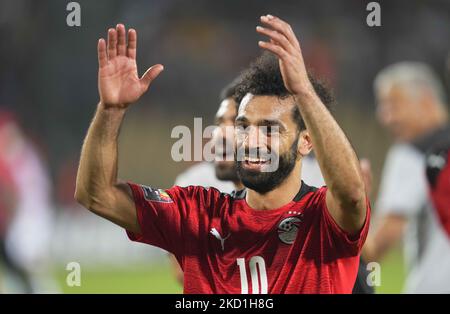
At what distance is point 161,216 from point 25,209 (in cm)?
428

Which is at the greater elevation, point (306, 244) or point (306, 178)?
point (306, 178)

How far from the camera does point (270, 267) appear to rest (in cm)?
270

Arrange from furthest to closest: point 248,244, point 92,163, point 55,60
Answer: point 55,60, point 248,244, point 92,163

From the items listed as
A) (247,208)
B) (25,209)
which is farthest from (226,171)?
(25,209)

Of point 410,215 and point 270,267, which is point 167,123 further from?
point 270,267

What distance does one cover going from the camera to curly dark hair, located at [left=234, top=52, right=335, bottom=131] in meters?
2.75

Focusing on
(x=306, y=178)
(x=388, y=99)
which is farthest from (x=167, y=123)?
(x=306, y=178)

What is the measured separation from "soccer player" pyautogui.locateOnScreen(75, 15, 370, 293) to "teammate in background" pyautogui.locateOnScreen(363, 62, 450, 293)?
8.30 feet

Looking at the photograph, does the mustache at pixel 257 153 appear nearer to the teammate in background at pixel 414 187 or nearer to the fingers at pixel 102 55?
the fingers at pixel 102 55

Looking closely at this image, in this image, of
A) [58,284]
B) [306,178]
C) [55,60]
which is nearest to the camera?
[306,178]

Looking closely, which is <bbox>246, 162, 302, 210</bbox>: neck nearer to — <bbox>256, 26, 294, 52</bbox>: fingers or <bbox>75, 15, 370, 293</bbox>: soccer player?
<bbox>75, 15, 370, 293</bbox>: soccer player

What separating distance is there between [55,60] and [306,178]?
13.3 ft

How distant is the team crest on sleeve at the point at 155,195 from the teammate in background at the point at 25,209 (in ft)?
12.7

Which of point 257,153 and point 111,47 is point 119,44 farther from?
point 257,153
